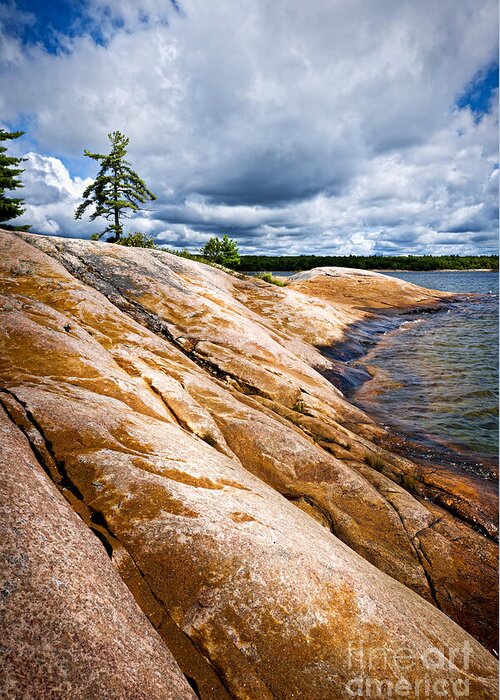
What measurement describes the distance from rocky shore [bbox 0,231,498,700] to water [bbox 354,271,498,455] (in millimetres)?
3646

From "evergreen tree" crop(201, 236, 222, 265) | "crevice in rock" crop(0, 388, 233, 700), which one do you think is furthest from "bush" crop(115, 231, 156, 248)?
"crevice in rock" crop(0, 388, 233, 700)

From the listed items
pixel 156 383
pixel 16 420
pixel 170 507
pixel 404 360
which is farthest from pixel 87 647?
pixel 404 360

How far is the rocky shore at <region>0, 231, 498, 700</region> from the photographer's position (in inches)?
121

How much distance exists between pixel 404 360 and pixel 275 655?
74.6 ft

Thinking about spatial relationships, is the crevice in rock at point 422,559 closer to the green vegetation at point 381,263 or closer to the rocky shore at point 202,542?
the rocky shore at point 202,542

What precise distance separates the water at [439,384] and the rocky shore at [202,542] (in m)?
3.65

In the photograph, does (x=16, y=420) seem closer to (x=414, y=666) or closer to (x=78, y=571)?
(x=78, y=571)

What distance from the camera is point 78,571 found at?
10.9ft

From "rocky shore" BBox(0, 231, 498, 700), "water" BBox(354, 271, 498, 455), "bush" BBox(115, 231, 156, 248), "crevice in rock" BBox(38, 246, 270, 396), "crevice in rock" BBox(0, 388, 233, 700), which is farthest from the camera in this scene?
"bush" BBox(115, 231, 156, 248)

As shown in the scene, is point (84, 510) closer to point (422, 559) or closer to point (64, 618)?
point (64, 618)

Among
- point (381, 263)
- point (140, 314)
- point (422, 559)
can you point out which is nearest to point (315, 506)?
point (422, 559)

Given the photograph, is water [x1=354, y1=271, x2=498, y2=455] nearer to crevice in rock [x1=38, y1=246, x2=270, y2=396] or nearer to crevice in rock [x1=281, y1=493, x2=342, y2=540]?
crevice in rock [x1=38, y1=246, x2=270, y2=396]

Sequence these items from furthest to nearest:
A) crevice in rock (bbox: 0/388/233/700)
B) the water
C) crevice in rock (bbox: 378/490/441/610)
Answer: the water
crevice in rock (bbox: 378/490/441/610)
crevice in rock (bbox: 0/388/233/700)

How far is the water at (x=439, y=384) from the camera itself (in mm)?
13531
